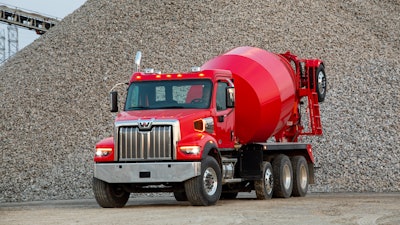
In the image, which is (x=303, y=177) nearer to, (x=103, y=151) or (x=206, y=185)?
(x=206, y=185)

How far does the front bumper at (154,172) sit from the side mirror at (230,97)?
206 cm

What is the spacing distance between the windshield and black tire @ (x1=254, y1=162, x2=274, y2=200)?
308 cm

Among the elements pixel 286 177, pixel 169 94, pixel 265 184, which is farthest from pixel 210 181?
pixel 286 177

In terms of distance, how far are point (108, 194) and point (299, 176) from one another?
6658mm

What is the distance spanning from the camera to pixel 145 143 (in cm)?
1888

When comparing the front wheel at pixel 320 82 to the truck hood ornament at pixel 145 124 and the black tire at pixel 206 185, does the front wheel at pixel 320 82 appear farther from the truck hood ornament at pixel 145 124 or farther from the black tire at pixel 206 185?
the truck hood ornament at pixel 145 124

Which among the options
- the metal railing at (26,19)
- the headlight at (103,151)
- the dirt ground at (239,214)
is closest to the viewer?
the dirt ground at (239,214)

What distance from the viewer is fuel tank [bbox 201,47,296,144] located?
70.1ft

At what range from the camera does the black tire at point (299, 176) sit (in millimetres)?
23875

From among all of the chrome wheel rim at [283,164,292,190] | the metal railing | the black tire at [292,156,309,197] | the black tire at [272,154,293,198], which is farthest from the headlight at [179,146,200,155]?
the metal railing

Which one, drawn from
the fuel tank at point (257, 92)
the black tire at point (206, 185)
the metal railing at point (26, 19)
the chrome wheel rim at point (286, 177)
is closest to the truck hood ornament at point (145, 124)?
the black tire at point (206, 185)

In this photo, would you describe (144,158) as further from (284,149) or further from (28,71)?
(28,71)

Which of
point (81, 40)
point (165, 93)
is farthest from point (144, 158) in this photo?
point (81, 40)

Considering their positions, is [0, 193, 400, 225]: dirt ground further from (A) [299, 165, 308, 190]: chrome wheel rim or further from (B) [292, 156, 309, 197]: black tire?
(A) [299, 165, 308, 190]: chrome wheel rim
